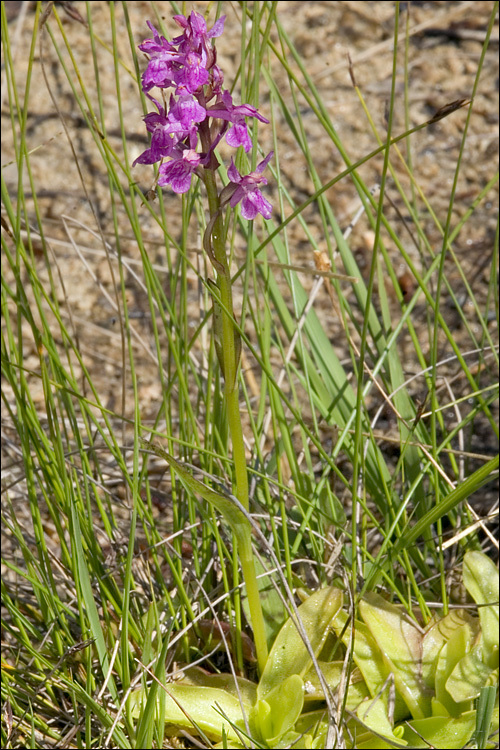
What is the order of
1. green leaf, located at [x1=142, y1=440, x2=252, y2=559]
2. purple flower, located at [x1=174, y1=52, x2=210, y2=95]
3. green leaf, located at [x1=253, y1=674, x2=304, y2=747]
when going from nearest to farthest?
purple flower, located at [x1=174, y1=52, x2=210, y2=95] < green leaf, located at [x1=142, y1=440, x2=252, y2=559] < green leaf, located at [x1=253, y1=674, x2=304, y2=747]

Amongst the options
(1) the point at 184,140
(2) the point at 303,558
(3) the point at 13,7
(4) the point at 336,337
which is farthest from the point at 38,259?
(1) the point at 184,140

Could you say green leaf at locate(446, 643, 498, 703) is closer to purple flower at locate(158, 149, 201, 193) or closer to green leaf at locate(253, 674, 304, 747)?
green leaf at locate(253, 674, 304, 747)

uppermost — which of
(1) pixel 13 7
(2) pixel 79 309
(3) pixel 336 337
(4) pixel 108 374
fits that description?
(1) pixel 13 7

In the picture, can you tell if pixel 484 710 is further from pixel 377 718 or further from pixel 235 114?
pixel 235 114

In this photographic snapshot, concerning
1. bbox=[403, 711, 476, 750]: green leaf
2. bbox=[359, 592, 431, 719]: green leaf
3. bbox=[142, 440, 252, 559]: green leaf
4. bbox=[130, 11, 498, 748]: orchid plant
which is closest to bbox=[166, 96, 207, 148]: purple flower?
bbox=[130, 11, 498, 748]: orchid plant

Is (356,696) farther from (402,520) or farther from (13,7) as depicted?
(13,7)

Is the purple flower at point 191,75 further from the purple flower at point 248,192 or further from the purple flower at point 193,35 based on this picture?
the purple flower at point 248,192

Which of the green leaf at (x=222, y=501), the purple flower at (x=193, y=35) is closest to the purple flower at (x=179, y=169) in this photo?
the purple flower at (x=193, y=35)

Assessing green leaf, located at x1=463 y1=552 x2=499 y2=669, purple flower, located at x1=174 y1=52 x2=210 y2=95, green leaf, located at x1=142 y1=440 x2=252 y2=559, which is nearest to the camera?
purple flower, located at x1=174 y1=52 x2=210 y2=95
